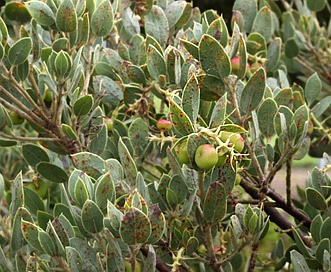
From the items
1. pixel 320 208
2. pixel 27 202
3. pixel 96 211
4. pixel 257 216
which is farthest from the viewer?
pixel 27 202

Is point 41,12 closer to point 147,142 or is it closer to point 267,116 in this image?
point 147,142

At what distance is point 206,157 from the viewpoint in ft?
2.93

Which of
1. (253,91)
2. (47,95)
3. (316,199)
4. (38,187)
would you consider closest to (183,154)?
(253,91)

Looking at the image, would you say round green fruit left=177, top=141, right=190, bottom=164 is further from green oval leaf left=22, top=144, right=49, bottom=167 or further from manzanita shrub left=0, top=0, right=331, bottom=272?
green oval leaf left=22, top=144, right=49, bottom=167

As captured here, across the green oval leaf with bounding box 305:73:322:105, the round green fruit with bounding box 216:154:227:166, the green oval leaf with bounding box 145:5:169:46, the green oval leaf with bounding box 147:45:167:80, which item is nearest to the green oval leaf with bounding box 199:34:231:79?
the green oval leaf with bounding box 147:45:167:80

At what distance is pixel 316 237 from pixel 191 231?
24 cm

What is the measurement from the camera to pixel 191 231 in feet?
3.86

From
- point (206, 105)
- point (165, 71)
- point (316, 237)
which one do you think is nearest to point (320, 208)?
point (316, 237)

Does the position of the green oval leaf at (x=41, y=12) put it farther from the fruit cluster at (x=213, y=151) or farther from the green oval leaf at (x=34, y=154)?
the fruit cluster at (x=213, y=151)

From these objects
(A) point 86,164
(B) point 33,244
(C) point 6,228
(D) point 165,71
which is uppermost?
(D) point 165,71

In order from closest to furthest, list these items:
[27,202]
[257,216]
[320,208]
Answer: [257,216], [320,208], [27,202]

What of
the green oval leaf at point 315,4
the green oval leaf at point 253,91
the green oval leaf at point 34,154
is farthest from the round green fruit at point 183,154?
the green oval leaf at point 315,4

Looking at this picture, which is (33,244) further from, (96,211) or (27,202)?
(27,202)

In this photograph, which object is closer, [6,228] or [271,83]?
[6,228]
